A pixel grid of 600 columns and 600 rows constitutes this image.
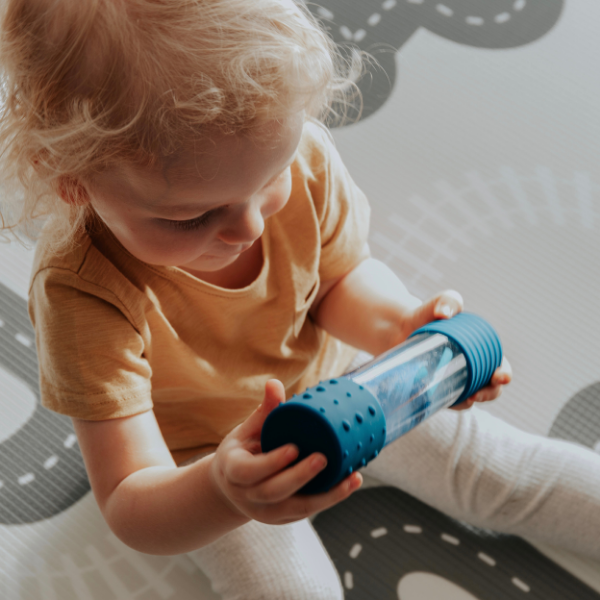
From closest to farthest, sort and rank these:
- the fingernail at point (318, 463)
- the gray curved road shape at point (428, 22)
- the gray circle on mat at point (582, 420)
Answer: the fingernail at point (318, 463) → the gray circle on mat at point (582, 420) → the gray curved road shape at point (428, 22)

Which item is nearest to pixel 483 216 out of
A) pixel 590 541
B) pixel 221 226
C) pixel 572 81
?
pixel 572 81

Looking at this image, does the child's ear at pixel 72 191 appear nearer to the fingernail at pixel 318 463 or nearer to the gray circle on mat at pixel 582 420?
the fingernail at pixel 318 463

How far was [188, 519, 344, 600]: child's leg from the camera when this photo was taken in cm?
58

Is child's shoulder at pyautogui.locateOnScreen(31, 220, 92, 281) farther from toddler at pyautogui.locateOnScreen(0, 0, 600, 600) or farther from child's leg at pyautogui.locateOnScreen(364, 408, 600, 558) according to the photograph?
child's leg at pyautogui.locateOnScreen(364, 408, 600, 558)

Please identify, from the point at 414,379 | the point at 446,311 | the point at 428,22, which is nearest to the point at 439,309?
the point at 446,311

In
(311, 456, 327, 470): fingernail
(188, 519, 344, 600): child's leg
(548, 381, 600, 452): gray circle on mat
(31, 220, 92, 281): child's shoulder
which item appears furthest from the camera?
(548, 381, 600, 452): gray circle on mat

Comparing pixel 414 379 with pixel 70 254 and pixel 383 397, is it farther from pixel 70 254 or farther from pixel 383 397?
pixel 70 254

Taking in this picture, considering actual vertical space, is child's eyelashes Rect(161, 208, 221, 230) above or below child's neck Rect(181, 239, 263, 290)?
above

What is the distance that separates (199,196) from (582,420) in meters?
0.51

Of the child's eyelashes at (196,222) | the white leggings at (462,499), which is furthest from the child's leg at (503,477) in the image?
the child's eyelashes at (196,222)

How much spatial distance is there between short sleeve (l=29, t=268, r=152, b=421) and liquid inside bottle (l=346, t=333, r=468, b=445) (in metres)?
0.17

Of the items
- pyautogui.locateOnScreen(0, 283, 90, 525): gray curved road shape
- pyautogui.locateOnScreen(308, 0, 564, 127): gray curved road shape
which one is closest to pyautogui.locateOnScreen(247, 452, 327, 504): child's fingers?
pyautogui.locateOnScreen(0, 283, 90, 525): gray curved road shape

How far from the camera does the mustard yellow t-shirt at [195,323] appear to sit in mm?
481

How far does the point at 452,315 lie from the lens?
544mm
